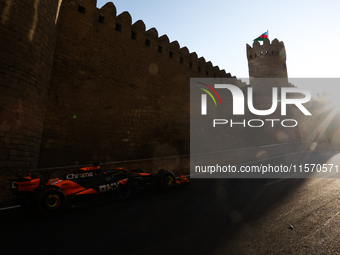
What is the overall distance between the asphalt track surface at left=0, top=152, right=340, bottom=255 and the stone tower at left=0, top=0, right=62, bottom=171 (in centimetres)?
213

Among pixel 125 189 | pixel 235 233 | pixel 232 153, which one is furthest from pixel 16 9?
pixel 232 153

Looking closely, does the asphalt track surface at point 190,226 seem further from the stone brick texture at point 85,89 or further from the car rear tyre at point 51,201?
the stone brick texture at point 85,89

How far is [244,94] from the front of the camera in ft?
71.9

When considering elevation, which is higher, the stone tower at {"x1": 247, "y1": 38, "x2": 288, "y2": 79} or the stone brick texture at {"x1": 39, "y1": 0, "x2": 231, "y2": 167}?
the stone tower at {"x1": 247, "y1": 38, "x2": 288, "y2": 79}

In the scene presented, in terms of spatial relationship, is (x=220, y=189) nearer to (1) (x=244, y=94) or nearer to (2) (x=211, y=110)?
(2) (x=211, y=110)

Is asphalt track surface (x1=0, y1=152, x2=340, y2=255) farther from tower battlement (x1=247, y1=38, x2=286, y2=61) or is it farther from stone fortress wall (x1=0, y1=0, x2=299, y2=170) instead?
tower battlement (x1=247, y1=38, x2=286, y2=61)

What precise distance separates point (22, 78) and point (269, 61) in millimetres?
26757

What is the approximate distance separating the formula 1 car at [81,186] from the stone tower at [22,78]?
7.34 feet

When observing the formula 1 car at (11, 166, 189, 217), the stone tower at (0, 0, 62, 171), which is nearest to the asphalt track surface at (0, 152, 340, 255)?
the formula 1 car at (11, 166, 189, 217)

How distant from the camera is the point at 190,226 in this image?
10.9 feet

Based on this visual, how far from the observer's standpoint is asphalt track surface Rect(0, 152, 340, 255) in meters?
2.61

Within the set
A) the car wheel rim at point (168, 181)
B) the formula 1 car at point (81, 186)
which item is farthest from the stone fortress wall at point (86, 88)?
the car wheel rim at point (168, 181)

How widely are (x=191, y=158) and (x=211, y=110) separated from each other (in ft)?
25.3

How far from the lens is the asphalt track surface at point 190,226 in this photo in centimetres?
261
